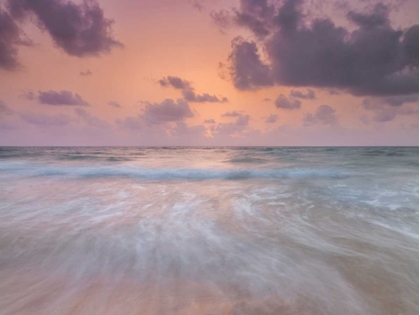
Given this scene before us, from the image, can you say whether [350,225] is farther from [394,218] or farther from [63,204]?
[63,204]

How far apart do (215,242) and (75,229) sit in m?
2.62

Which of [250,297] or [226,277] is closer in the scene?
[250,297]

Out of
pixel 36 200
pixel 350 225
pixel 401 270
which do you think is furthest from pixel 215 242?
pixel 36 200

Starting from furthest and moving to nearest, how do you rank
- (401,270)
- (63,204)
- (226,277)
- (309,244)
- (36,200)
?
1. (36,200)
2. (63,204)
3. (309,244)
4. (401,270)
5. (226,277)

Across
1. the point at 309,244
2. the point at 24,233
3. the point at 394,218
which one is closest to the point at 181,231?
the point at 309,244

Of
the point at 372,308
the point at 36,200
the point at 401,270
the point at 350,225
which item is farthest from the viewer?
the point at 36,200

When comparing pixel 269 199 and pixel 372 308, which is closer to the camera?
pixel 372 308

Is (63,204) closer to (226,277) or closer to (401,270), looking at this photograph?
(226,277)

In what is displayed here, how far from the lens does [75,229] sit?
14.6 ft

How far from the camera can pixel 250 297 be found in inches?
93.4

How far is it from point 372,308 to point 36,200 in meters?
7.94

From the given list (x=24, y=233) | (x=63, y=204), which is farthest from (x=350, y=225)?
(x=63, y=204)

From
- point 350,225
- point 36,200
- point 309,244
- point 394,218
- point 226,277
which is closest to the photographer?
point 226,277

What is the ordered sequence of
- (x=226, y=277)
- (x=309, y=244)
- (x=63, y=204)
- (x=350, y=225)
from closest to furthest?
(x=226, y=277), (x=309, y=244), (x=350, y=225), (x=63, y=204)
